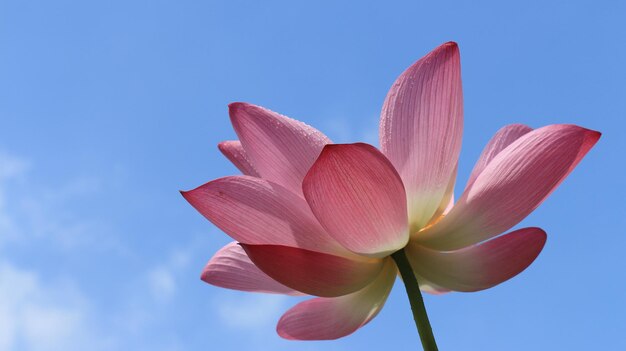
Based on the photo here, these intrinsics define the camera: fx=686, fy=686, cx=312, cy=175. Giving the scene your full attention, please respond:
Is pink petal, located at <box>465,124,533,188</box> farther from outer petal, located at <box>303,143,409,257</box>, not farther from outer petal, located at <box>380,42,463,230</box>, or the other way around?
outer petal, located at <box>303,143,409,257</box>

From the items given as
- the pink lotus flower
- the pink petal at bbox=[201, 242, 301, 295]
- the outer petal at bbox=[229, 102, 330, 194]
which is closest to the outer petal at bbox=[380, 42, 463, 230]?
the pink lotus flower

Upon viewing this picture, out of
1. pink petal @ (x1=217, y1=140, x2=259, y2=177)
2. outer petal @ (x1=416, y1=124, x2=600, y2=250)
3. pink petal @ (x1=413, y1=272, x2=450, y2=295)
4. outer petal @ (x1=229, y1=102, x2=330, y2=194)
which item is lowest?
pink petal @ (x1=413, y1=272, x2=450, y2=295)

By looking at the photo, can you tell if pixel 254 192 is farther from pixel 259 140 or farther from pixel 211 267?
pixel 211 267


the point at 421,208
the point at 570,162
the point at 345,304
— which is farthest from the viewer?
the point at 345,304

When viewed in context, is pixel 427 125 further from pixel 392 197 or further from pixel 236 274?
pixel 236 274

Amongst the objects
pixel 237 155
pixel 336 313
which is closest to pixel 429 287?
pixel 336 313

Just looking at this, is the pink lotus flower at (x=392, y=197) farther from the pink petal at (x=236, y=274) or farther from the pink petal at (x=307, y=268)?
the pink petal at (x=236, y=274)

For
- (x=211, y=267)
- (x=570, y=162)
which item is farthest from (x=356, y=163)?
(x=211, y=267)
